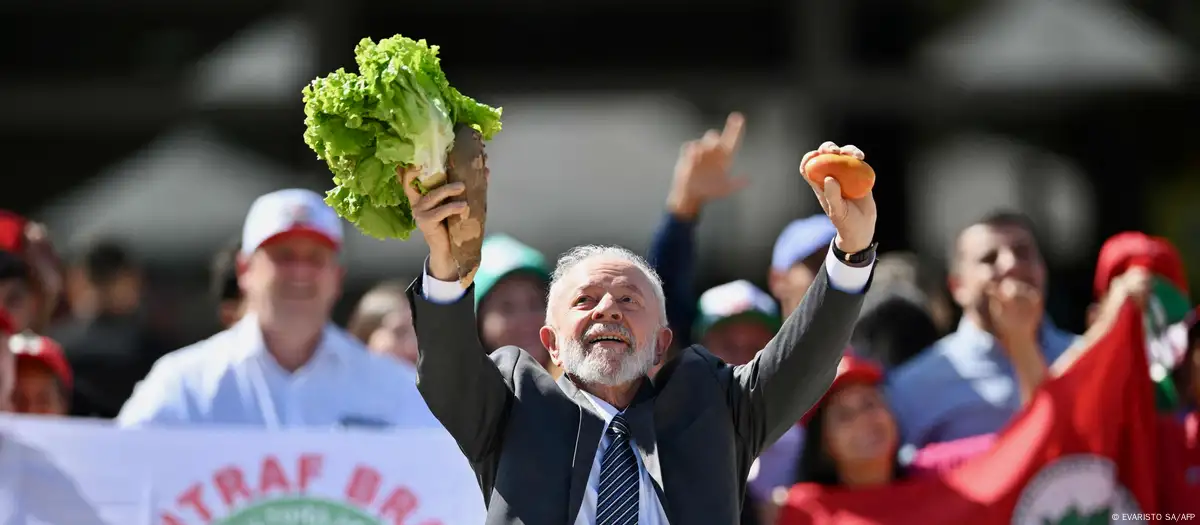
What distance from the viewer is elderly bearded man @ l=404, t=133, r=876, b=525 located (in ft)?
11.7

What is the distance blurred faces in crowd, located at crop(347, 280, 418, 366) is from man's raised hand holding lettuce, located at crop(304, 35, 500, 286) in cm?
252

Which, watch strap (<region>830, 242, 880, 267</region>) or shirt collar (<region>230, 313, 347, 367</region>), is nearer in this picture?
watch strap (<region>830, 242, 880, 267</region>)

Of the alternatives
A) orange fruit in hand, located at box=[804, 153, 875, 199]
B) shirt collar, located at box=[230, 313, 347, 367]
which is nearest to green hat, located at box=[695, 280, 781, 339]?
shirt collar, located at box=[230, 313, 347, 367]

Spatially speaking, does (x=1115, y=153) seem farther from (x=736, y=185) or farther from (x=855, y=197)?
(x=855, y=197)

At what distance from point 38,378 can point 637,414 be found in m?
2.61

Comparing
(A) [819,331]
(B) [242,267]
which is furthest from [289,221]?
(A) [819,331]

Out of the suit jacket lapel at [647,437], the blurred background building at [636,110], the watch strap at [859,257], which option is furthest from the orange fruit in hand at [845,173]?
the blurred background building at [636,110]

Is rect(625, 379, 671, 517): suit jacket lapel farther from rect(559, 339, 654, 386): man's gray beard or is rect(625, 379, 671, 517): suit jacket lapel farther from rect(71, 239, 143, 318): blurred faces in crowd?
rect(71, 239, 143, 318): blurred faces in crowd

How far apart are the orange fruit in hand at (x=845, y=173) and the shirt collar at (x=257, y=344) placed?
7.36 ft

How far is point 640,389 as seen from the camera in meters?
3.87

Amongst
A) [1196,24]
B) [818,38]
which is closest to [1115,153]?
[1196,24]

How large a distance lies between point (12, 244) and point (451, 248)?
3.07 meters

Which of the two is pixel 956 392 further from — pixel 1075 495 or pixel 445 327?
pixel 445 327

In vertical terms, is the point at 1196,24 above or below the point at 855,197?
above
